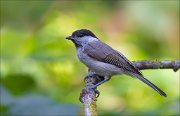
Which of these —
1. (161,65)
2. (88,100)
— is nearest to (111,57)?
(161,65)

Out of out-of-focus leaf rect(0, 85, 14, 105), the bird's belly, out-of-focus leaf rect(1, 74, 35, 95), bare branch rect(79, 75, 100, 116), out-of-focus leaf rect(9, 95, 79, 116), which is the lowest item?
bare branch rect(79, 75, 100, 116)

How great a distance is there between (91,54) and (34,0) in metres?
2.71

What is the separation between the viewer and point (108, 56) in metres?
2.98

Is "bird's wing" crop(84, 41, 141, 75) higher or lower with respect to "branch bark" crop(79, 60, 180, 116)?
higher

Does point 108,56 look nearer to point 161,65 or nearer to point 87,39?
point 87,39

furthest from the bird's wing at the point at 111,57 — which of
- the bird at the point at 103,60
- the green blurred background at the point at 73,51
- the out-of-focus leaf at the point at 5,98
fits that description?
the out-of-focus leaf at the point at 5,98

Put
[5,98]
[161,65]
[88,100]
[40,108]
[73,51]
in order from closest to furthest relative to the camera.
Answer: [88,100] < [161,65] < [40,108] < [5,98] < [73,51]

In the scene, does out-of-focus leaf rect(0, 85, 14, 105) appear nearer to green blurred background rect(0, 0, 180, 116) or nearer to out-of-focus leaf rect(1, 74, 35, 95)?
green blurred background rect(0, 0, 180, 116)

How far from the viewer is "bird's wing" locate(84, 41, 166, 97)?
288 centimetres

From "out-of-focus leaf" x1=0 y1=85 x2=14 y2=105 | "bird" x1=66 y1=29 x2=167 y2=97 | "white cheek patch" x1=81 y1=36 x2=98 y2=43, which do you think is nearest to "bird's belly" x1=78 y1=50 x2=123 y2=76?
"bird" x1=66 y1=29 x2=167 y2=97

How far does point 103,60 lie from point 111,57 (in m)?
0.05

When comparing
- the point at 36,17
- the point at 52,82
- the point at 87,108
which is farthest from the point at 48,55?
the point at 36,17

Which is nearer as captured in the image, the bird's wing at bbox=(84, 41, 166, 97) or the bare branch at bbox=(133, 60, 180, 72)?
the bare branch at bbox=(133, 60, 180, 72)

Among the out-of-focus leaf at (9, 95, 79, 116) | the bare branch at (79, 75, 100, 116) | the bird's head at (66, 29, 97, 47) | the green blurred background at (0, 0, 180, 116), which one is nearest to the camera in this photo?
the bare branch at (79, 75, 100, 116)
